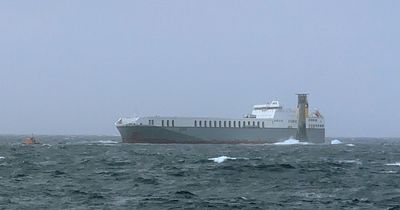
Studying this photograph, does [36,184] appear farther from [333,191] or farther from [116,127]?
[116,127]

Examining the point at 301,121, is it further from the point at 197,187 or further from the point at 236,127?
the point at 197,187

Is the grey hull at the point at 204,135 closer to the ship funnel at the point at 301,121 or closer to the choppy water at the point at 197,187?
the ship funnel at the point at 301,121

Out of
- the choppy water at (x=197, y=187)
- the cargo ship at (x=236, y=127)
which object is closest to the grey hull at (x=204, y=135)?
the cargo ship at (x=236, y=127)

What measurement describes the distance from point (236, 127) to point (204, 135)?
22.2 ft

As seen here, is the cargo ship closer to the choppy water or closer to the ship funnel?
the ship funnel

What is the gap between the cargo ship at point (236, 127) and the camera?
11731 centimetres

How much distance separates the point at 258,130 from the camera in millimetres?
126125

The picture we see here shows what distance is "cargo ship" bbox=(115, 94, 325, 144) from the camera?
117312 millimetres

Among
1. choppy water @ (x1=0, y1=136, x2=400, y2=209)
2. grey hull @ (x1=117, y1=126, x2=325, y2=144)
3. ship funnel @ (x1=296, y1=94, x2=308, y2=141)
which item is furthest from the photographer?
ship funnel @ (x1=296, y1=94, x2=308, y2=141)

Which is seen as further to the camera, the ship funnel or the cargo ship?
the ship funnel

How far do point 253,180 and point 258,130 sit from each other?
87.6 metres

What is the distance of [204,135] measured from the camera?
Answer: 4786 inches

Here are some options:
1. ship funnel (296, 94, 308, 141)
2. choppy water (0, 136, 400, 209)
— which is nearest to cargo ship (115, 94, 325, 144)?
ship funnel (296, 94, 308, 141)

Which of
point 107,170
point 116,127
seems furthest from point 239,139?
point 107,170
